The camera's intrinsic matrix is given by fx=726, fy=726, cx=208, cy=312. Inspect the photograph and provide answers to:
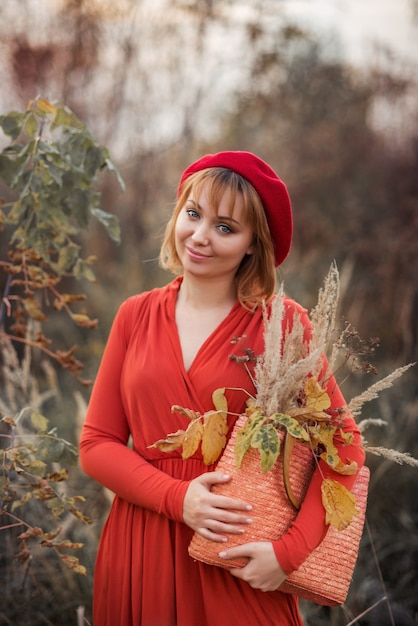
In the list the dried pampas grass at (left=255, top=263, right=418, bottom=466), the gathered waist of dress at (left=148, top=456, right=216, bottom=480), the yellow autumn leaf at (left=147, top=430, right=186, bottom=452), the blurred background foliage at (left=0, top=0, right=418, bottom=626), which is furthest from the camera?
the blurred background foliage at (left=0, top=0, right=418, bottom=626)

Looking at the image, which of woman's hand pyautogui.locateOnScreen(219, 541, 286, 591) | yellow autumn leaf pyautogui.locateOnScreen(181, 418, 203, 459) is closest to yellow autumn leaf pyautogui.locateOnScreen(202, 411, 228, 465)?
yellow autumn leaf pyautogui.locateOnScreen(181, 418, 203, 459)

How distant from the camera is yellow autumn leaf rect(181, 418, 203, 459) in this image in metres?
1.90

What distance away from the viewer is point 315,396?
5.87ft

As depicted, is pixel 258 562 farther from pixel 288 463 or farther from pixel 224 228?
pixel 224 228

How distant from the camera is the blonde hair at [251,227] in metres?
2.05

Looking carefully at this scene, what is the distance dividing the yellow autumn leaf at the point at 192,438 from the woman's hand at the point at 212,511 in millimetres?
70

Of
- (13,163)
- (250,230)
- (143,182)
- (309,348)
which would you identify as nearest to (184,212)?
(250,230)

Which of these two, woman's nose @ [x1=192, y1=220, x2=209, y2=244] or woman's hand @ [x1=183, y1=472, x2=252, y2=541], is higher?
woman's nose @ [x1=192, y1=220, x2=209, y2=244]

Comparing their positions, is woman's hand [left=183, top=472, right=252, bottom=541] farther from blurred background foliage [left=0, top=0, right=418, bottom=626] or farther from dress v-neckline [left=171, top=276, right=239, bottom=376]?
blurred background foliage [left=0, top=0, right=418, bottom=626]

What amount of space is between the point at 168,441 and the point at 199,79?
6.49 metres

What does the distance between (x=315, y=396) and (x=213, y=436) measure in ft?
1.02

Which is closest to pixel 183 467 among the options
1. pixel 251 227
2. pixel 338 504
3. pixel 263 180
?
pixel 338 504

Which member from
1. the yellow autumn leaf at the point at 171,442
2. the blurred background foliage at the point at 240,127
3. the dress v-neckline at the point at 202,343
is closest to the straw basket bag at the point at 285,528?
the yellow autumn leaf at the point at 171,442

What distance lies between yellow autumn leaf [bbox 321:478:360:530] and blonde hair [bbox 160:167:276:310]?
2.00 ft
